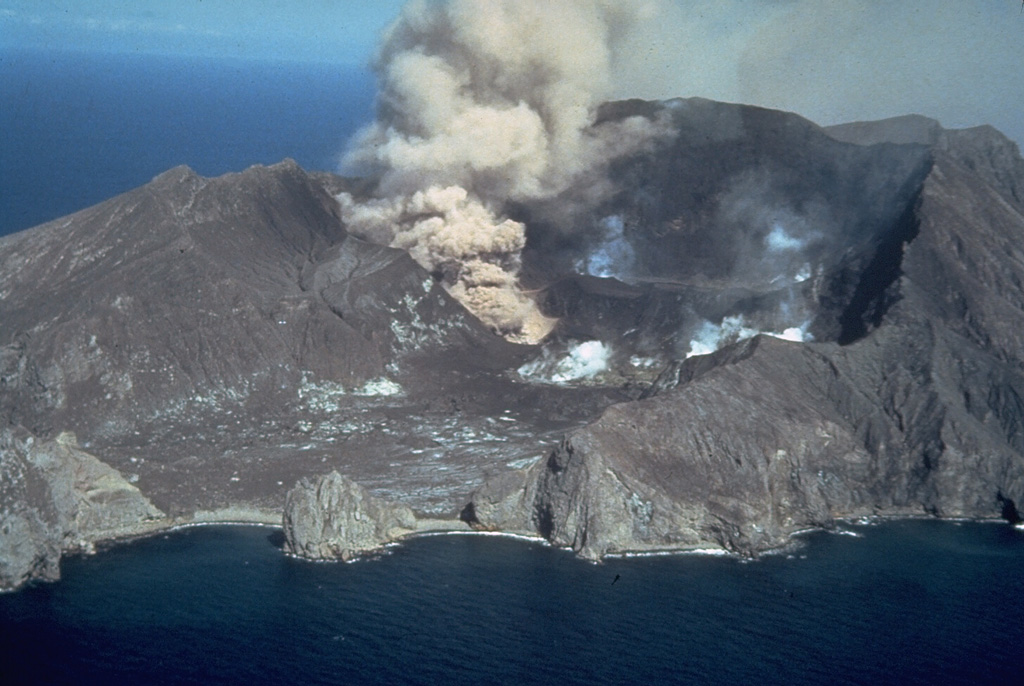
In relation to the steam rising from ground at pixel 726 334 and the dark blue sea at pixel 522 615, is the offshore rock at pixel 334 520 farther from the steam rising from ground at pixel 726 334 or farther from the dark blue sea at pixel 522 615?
the steam rising from ground at pixel 726 334

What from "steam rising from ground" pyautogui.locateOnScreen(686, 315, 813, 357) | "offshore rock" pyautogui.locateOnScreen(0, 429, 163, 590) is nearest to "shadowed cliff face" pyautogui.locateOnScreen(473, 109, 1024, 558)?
"steam rising from ground" pyautogui.locateOnScreen(686, 315, 813, 357)

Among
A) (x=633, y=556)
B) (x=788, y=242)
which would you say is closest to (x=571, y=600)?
(x=633, y=556)

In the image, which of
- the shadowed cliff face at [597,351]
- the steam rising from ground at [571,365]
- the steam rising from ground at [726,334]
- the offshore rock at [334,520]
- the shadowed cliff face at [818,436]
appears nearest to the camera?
the offshore rock at [334,520]

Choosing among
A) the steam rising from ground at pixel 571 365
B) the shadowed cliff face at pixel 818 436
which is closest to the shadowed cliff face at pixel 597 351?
the shadowed cliff face at pixel 818 436

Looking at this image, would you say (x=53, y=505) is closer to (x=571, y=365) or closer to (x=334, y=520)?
(x=334, y=520)

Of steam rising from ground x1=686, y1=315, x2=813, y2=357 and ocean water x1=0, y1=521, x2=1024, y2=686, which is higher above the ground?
steam rising from ground x1=686, y1=315, x2=813, y2=357

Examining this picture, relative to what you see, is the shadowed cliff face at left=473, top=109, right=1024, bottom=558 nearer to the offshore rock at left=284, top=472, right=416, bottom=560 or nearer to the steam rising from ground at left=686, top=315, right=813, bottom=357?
the steam rising from ground at left=686, top=315, right=813, bottom=357

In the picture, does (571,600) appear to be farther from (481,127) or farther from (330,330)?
(481,127)
